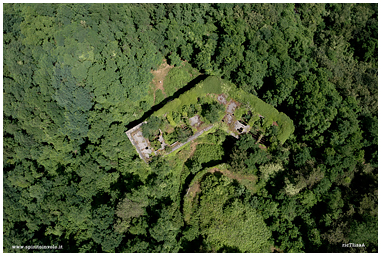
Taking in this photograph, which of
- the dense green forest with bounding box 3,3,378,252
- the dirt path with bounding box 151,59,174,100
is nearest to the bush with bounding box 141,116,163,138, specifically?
the dense green forest with bounding box 3,3,378,252

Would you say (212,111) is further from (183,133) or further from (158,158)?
(158,158)

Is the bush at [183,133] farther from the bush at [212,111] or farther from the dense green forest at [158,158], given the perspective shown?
the dense green forest at [158,158]

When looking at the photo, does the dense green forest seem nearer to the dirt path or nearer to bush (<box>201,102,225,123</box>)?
the dirt path

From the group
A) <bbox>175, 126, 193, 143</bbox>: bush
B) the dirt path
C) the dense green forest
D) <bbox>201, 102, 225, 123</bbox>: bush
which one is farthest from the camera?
the dirt path

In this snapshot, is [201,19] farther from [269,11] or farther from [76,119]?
[76,119]

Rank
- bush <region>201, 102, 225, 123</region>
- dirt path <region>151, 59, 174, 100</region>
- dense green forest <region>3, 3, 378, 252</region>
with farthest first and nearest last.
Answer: dirt path <region>151, 59, 174, 100</region>
bush <region>201, 102, 225, 123</region>
dense green forest <region>3, 3, 378, 252</region>

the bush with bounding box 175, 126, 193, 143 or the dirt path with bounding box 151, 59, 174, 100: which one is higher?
the dirt path with bounding box 151, 59, 174, 100

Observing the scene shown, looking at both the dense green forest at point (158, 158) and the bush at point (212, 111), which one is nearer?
the dense green forest at point (158, 158)

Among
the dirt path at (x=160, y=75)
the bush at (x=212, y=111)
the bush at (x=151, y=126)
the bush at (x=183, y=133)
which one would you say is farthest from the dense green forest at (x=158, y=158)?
the bush at (x=212, y=111)

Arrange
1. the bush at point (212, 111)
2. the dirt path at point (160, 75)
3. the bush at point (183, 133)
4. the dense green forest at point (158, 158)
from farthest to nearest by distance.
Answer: the dirt path at point (160, 75), the bush at point (183, 133), the bush at point (212, 111), the dense green forest at point (158, 158)
